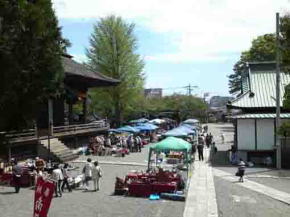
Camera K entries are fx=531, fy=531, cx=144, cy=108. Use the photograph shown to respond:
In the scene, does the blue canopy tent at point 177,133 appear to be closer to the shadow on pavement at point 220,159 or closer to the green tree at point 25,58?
the shadow on pavement at point 220,159

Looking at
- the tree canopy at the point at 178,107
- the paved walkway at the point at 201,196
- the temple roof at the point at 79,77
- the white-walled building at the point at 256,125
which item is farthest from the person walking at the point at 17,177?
the tree canopy at the point at 178,107

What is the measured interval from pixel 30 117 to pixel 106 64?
4629 centimetres

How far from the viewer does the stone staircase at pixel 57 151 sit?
33.9 meters

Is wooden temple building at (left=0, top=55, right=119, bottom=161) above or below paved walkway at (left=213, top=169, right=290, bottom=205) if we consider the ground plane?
above

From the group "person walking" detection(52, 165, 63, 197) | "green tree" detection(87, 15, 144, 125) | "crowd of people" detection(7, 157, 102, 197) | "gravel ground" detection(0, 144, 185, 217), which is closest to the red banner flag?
"gravel ground" detection(0, 144, 185, 217)

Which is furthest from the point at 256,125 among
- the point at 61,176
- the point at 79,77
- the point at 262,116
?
the point at 61,176

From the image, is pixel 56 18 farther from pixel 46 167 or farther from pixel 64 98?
pixel 64 98

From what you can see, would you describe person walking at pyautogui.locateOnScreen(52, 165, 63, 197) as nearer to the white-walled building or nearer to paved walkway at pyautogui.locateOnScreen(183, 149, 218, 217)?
paved walkway at pyautogui.locateOnScreen(183, 149, 218, 217)

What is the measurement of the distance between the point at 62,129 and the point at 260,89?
1556cm

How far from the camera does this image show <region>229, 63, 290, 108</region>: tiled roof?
39.4 m

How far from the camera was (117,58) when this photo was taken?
64938 millimetres

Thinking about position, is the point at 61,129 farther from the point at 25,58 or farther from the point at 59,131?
the point at 25,58

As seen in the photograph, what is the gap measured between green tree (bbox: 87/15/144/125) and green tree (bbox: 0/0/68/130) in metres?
43.7

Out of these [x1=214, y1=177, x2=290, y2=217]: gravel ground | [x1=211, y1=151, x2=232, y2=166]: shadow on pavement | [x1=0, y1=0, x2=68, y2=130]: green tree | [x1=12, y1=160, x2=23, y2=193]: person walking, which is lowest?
[x1=214, y1=177, x2=290, y2=217]: gravel ground
